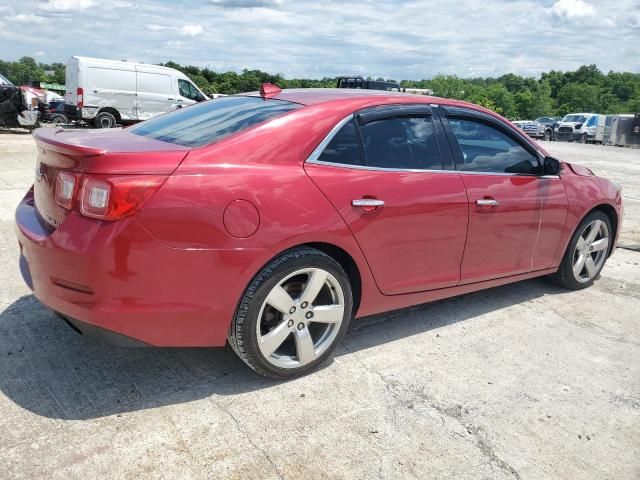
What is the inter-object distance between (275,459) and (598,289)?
3.73m

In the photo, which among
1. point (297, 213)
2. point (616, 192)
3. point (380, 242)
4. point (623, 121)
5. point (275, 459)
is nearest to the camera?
point (275, 459)

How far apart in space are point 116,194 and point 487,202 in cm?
237

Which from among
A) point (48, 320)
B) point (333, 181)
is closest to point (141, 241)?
point (333, 181)

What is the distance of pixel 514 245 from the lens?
4055 mm

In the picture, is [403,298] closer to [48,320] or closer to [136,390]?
[136,390]

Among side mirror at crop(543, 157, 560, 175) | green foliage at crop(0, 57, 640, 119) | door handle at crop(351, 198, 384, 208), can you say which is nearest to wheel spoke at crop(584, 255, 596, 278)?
side mirror at crop(543, 157, 560, 175)

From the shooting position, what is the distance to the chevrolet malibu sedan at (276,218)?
253 cm

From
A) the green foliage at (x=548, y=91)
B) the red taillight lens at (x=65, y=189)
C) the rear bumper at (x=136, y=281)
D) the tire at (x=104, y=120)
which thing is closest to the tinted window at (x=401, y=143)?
the rear bumper at (x=136, y=281)

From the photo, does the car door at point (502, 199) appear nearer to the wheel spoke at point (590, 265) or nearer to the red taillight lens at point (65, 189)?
the wheel spoke at point (590, 265)

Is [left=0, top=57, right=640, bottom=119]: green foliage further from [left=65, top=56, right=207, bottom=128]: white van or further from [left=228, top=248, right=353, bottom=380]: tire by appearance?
[left=228, top=248, right=353, bottom=380]: tire

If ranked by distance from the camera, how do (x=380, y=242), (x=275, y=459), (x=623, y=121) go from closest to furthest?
(x=275, y=459), (x=380, y=242), (x=623, y=121)

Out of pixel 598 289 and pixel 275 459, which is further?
pixel 598 289

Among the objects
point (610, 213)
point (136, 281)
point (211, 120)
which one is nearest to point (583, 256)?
point (610, 213)

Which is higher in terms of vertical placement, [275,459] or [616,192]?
[616,192]
